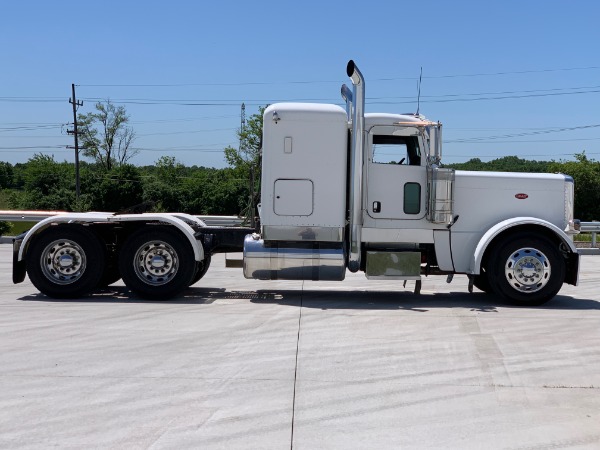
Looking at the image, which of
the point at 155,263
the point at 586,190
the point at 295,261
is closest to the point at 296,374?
the point at 295,261

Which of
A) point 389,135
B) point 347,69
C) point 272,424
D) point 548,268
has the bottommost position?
point 272,424

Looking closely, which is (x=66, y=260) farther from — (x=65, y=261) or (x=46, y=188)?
(x=46, y=188)

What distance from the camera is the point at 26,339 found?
781cm

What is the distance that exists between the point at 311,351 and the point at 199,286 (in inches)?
214

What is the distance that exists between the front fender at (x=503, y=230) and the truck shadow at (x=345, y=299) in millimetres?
714

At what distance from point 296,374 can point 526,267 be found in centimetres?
509

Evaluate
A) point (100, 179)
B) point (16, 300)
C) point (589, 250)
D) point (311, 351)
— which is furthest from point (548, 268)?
point (100, 179)

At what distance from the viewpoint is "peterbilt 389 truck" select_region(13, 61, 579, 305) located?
10195mm

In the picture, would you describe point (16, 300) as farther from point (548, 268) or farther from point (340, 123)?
point (548, 268)

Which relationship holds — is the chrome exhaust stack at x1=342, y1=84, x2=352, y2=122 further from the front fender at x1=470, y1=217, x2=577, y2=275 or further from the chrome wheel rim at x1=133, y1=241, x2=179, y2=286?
the chrome wheel rim at x1=133, y1=241, x2=179, y2=286

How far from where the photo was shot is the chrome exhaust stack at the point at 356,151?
10109mm

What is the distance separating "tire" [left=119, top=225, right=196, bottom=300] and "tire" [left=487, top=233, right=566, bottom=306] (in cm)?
442

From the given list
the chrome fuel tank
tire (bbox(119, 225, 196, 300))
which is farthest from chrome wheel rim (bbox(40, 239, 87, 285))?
the chrome fuel tank

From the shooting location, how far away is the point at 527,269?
406 inches
